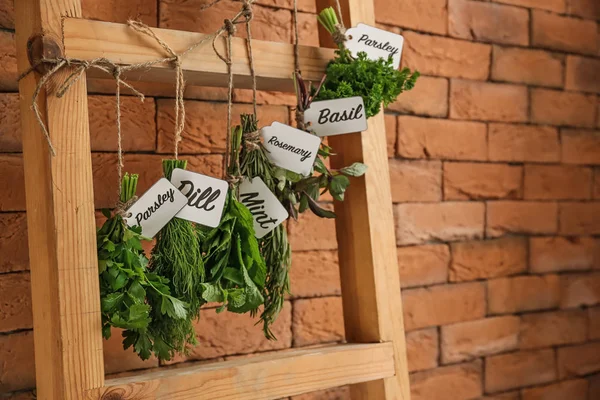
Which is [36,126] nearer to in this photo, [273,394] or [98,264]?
[98,264]

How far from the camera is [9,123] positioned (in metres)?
1.10

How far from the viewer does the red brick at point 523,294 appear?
1647mm

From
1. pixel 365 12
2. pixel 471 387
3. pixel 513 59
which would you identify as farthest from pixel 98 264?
pixel 513 59

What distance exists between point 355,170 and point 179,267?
328 millimetres

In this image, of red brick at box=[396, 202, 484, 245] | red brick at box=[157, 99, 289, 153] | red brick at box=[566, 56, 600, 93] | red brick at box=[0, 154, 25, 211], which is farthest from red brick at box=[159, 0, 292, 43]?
red brick at box=[566, 56, 600, 93]

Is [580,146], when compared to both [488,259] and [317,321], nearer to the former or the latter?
[488,259]

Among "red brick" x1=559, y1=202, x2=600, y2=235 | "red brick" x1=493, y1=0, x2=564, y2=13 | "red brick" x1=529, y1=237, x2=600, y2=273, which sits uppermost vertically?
"red brick" x1=493, y1=0, x2=564, y2=13

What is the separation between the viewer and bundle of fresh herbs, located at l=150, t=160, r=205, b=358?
96 cm

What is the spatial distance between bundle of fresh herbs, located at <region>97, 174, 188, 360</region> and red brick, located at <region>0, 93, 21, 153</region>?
0.27 meters

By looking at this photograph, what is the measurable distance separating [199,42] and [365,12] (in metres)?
0.32

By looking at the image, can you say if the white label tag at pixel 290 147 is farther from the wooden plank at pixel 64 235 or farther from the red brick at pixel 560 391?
the red brick at pixel 560 391

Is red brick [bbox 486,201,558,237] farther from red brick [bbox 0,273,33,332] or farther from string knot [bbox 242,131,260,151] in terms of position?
red brick [bbox 0,273,33,332]

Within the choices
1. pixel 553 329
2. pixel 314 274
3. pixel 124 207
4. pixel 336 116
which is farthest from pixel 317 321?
pixel 553 329

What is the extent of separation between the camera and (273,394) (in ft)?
3.30
